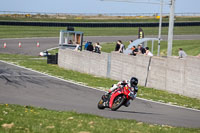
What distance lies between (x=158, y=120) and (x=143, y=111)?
2.24m

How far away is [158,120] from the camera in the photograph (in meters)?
12.6

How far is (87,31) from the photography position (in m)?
67.6

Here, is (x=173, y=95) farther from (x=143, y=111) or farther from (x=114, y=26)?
(x=114, y=26)

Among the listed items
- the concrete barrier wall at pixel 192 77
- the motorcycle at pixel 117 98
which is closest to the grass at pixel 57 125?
the motorcycle at pixel 117 98

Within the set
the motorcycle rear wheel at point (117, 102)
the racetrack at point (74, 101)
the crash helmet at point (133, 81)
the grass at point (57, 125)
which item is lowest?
the racetrack at point (74, 101)

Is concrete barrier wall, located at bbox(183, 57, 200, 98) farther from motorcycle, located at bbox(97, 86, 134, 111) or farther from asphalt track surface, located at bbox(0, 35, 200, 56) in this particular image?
asphalt track surface, located at bbox(0, 35, 200, 56)

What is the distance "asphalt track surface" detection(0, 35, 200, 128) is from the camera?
13.2 m

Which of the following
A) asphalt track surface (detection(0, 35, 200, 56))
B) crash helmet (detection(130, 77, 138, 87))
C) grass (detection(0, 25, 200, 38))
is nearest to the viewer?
crash helmet (detection(130, 77, 138, 87))

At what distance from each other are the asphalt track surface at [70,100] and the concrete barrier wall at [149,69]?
9.69 ft

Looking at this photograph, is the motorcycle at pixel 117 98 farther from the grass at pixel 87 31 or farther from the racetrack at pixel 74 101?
the grass at pixel 87 31

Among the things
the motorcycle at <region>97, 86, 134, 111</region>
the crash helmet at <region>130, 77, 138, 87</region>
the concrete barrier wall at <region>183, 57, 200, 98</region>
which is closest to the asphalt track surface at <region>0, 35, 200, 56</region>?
the concrete barrier wall at <region>183, 57, 200, 98</region>

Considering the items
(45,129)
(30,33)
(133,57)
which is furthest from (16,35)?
(45,129)

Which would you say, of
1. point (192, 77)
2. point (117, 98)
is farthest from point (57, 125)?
point (192, 77)

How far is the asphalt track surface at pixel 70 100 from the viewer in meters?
13.2
